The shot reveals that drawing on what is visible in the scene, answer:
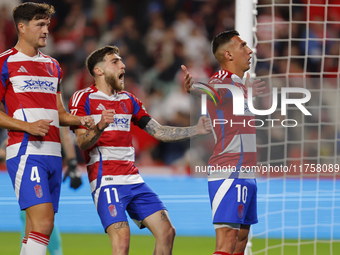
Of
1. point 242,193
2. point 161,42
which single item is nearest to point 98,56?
point 242,193

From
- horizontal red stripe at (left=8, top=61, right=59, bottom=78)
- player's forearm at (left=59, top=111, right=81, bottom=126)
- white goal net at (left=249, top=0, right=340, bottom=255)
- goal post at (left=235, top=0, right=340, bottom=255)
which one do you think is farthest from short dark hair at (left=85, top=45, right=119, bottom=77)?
white goal net at (left=249, top=0, right=340, bottom=255)

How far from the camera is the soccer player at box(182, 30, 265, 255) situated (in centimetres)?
506

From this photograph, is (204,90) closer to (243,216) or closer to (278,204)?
(243,216)

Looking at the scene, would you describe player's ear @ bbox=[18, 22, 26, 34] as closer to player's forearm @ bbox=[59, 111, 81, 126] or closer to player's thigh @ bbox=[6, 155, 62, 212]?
player's forearm @ bbox=[59, 111, 81, 126]

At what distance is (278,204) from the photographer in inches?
372

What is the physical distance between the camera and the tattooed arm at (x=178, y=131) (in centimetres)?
516

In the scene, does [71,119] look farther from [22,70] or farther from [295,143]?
[295,143]

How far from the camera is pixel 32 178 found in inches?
189

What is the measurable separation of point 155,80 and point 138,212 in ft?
26.7

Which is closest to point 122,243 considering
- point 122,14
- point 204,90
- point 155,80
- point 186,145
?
point 204,90

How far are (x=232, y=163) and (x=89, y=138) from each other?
3.66 feet

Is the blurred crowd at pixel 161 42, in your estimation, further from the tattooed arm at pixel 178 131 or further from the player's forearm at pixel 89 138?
the player's forearm at pixel 89 138

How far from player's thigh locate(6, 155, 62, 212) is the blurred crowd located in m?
7.11

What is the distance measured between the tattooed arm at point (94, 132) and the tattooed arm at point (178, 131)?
0.62 m
